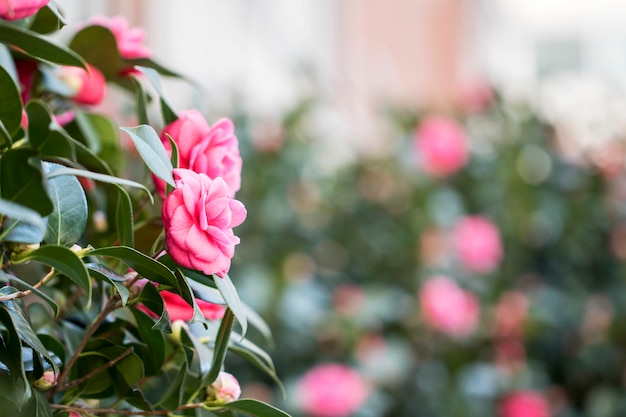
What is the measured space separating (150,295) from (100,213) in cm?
15

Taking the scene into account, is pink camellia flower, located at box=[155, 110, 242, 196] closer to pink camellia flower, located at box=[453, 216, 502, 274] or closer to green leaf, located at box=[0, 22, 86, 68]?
green leaf, located at box=[0, 22, 86, 68]

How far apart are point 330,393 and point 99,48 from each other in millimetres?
822

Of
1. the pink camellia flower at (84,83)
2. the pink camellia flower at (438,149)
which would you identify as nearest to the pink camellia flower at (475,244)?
the pink camellia flower at (438,149)

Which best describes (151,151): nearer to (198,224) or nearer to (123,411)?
(198,224)

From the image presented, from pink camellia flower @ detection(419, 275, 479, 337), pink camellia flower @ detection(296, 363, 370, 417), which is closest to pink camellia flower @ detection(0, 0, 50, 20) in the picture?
pink camellia flower @ detection(296, 363, 370, 417)

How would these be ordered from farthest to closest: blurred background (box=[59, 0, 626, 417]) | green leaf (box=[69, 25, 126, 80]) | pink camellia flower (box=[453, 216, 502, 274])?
1. pink camellia flower (box=[453, 216, 502, 274])
2. blurred background (box=[59, 0, 626, 417])
3. green leaf (box=[69, 25, 126, 80])

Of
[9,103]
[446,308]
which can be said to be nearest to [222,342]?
[9,103]

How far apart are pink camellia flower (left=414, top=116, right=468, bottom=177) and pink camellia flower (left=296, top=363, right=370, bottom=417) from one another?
18.1 inches

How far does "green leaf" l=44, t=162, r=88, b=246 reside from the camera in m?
0.33

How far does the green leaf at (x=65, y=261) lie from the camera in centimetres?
29

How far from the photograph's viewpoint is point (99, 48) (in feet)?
1.62

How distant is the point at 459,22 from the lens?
2.40 metres

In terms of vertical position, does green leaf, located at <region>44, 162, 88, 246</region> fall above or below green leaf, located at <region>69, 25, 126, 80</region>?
below

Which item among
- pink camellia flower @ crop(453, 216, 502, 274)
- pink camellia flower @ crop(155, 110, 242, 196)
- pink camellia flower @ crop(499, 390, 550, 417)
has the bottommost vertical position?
pink camellia flower @ crop(499, 390, 550, 417)
